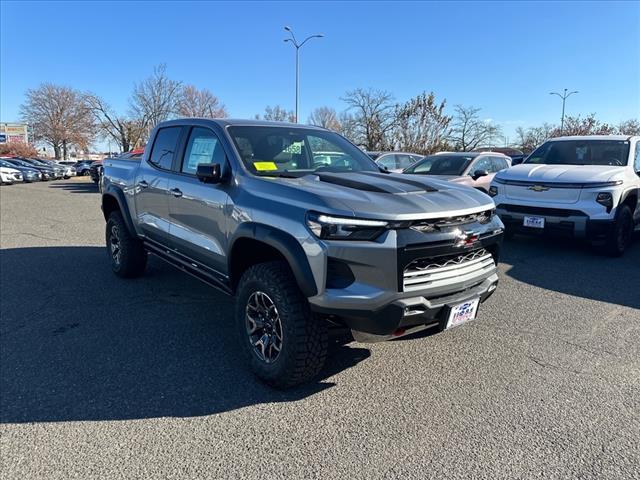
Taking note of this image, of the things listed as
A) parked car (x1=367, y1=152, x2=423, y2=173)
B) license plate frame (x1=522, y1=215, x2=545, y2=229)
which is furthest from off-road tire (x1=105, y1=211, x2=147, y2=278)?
parked car (x1=367, y1=152, x2=423, y2=173)

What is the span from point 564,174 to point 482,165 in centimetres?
349

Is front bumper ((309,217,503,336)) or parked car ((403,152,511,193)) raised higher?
parked car ((403,152,511,193))

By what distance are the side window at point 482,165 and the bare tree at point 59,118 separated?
6914cm

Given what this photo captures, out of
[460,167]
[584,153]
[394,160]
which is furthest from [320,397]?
[394,160]

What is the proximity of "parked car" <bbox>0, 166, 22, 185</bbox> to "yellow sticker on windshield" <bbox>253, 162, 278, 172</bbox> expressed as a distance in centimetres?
2941

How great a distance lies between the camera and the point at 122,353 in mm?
3615

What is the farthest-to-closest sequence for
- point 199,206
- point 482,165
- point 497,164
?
point 497,164, point 482,165, point 199,206

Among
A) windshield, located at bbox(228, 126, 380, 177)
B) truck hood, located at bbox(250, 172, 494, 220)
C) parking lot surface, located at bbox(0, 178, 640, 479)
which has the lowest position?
parking lot surface, located at bbox(0, 178, 640, 479)

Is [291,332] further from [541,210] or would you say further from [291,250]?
[541,210]

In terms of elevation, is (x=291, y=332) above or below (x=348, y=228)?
below

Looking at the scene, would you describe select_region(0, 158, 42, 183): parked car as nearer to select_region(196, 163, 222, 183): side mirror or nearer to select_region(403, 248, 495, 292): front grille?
select_region(196, 163, 222, 183): side mirror

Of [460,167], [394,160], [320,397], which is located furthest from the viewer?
[394,160]

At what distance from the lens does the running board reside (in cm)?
369

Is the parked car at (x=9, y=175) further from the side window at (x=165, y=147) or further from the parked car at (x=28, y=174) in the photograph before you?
the side window at (x=165, y=147)
